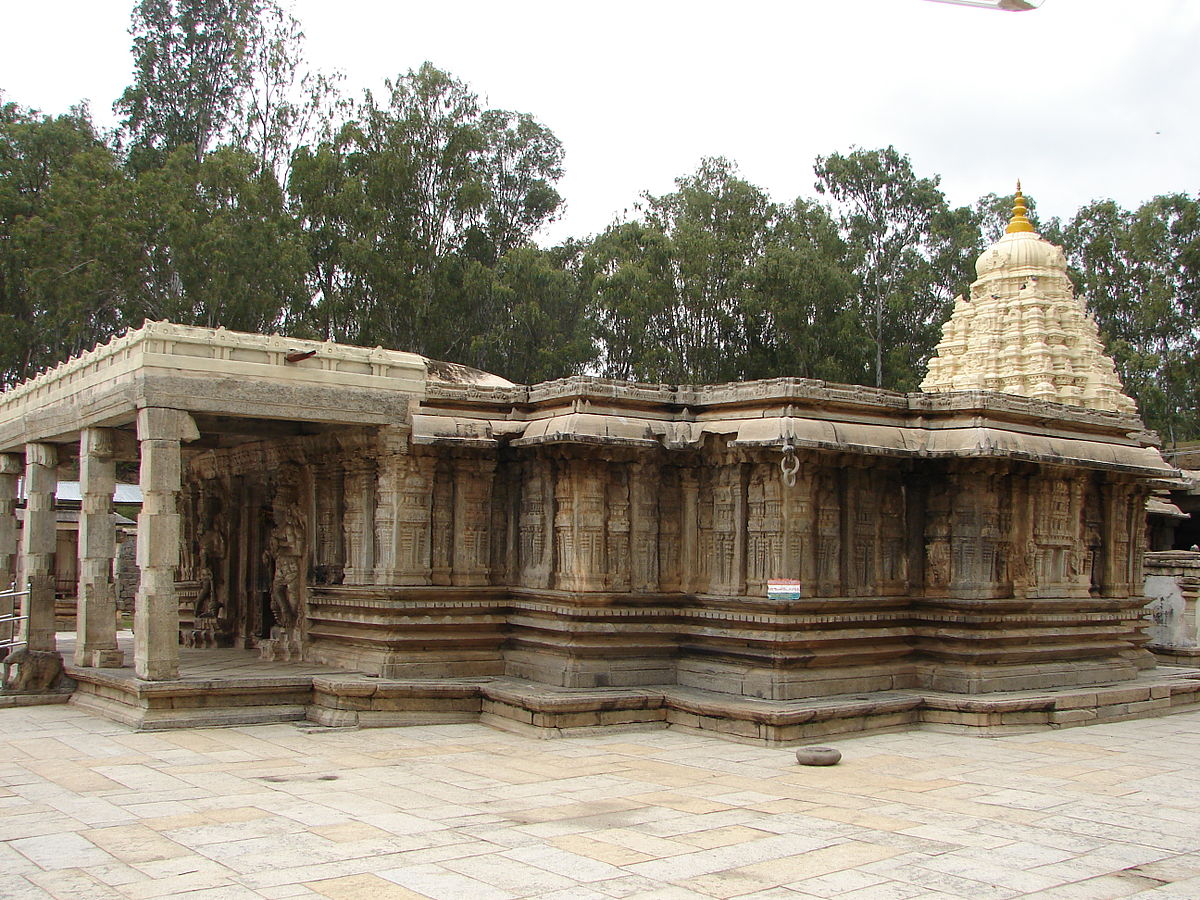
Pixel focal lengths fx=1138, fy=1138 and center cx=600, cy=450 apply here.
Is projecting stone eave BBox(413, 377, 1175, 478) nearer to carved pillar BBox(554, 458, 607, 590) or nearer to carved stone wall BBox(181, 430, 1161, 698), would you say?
carved stone wall BBox(181, 430, 1161, 698)

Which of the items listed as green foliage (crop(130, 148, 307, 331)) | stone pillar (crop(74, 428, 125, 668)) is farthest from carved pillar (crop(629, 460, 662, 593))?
green foliage (crop(130, 148, 307, 331))

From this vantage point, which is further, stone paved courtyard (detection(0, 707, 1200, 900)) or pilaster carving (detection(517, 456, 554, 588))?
pilaster carving (detection(517, 456, 554, 588))

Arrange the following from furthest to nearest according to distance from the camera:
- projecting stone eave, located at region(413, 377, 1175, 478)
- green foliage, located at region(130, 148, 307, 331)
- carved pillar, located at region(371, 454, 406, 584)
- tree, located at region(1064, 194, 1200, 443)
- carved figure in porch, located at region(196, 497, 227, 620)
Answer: tree, located at region(1064, 194, 1200, 443) → green foliage, located at region(130, 148, 307, 331) → carved figure in porch, located at region(196, 497, 227, 620) → carved pillar, located at region(371, 454, 406, 584) → projecting stone eave, located at region(413, 377, 1175, 478)

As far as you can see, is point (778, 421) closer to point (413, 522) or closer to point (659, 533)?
point (659, 533)

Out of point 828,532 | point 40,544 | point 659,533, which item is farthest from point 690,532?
point 40,544

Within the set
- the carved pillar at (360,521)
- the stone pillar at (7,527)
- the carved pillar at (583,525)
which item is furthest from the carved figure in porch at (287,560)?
the stone pillar at (7,527)

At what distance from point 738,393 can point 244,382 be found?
599 centimetres

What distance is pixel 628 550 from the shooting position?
14.4m

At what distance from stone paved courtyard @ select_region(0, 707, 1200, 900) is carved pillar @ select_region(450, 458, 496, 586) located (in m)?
2.68

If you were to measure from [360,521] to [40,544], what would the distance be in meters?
4.96

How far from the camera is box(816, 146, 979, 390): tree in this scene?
143 feet

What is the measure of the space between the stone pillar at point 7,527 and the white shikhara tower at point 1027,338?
68.5ft

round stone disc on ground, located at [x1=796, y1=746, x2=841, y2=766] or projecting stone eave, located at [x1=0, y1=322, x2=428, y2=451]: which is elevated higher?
projecting stone eave, located at [x1=0, y1=322, x2=428, y2=451]

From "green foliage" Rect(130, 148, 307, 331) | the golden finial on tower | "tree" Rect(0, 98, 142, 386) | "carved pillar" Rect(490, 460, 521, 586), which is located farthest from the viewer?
"tree" Rect(0, 98, 142, 386)
